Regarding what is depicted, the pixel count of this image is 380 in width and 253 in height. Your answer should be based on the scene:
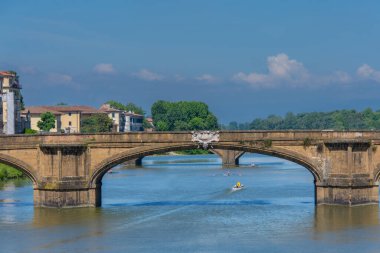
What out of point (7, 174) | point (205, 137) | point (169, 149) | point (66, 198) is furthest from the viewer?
point (7, 174)

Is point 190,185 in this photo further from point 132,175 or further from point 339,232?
point 339,232

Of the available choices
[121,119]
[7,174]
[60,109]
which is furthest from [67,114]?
[7,174]

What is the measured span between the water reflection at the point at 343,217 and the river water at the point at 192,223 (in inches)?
2.4

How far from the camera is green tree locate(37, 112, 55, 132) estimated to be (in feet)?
470

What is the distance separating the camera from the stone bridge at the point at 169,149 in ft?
194

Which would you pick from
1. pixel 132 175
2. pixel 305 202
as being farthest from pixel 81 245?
pixel 132 175

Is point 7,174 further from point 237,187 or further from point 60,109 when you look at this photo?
point 60,109

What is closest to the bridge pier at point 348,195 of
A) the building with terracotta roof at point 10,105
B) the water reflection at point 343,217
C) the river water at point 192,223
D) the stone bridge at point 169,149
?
the stone bridge at point 169,149

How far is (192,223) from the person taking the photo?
54.8 meters

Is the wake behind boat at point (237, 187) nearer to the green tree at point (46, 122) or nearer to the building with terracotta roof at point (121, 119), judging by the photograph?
the green tree at point (46, 122)

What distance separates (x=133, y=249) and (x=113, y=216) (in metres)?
12.2

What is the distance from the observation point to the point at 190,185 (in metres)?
85.8

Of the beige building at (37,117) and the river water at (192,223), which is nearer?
the river water at (192,223)

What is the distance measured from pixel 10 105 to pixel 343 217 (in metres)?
66.7
